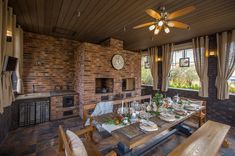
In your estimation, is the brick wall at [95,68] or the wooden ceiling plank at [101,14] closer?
the wooden ceiling plank at [101,14]

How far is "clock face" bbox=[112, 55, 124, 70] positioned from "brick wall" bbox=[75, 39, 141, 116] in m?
0.13

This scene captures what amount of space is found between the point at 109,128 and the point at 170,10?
2.55m

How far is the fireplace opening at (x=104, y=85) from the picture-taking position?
434 centimetres

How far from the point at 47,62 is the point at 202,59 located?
534 centimetres

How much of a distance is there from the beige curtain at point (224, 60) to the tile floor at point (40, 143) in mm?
1127

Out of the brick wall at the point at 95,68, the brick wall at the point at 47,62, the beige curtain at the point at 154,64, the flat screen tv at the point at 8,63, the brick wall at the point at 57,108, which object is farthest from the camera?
the beige curtain at the point at 154,64

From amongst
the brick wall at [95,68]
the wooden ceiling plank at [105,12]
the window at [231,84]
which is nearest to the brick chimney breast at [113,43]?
the brick wall at [95,68]

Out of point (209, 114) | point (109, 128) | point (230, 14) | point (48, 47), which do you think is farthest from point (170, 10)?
point (48, 47)

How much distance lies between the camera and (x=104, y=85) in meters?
4.80

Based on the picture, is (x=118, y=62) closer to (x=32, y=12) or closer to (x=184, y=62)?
(x=184, y=62)

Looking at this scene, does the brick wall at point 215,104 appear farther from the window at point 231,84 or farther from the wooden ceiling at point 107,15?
the wooden ceiling at point 107,15

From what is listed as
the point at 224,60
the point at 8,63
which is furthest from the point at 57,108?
the point at 224,60

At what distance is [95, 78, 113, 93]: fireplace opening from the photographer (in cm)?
434

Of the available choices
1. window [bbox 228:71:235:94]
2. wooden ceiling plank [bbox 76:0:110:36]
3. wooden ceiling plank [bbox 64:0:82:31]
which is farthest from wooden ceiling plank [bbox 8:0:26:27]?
window [bbox 228:71:235:94]
